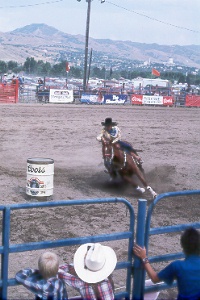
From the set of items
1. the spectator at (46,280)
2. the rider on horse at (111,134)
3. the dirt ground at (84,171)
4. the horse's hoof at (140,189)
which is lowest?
the dirt ground at (84,171)

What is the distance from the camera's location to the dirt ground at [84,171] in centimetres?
869

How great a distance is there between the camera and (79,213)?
10000 millimetres

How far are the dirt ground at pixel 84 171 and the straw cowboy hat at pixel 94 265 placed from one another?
1.95 meters

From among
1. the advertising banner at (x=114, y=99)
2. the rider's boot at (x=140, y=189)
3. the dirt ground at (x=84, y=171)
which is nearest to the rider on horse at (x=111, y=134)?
the rider's boot at (x=140, y=189)

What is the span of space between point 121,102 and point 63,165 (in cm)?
2391

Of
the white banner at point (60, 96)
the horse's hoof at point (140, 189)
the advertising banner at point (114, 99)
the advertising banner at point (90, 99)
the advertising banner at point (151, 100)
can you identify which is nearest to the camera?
the horse's hoof at point (140, 189)

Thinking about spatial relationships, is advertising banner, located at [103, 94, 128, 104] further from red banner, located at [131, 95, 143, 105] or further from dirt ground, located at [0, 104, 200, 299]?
dirt ground, located at [0, 104, 200, 299]

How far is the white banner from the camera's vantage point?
1427 inches

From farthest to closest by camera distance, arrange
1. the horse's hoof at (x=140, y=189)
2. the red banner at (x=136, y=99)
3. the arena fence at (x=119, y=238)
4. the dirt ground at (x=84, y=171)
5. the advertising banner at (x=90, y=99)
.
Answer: the red banner at (x=136, y=99) < the advertising banner at (x=90, y=99) < the horse's hoof at (x=140, y=189) < the dirt ground at (x=84, y=171) < the arena fence at (x=119, y=238)

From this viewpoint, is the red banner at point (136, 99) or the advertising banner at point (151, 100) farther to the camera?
the advertising banner at point (151, 100)

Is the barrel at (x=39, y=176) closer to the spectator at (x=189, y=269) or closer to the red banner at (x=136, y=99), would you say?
the spectator at (x=189, y=269)

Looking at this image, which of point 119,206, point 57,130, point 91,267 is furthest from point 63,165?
point 91,267

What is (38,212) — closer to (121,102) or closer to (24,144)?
(24,144)

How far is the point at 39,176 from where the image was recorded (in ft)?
35.4
